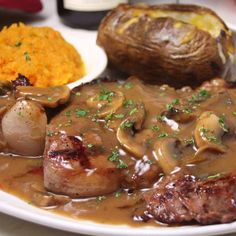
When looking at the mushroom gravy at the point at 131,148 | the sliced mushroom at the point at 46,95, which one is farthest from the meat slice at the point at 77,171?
the sliced mushroom at the point at 46,95

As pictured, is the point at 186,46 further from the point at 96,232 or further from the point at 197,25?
the point at 96,232

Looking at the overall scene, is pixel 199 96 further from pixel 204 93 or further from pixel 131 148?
pixel 131 148

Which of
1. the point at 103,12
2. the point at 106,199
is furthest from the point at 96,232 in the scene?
the point at 103,12

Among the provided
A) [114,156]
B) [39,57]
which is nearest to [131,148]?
[114,156]

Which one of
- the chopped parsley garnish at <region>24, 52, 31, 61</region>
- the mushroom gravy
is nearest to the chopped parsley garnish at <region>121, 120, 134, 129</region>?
the mushroom gravy

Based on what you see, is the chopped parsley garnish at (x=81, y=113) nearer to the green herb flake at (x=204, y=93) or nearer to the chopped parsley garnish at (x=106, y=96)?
the chopped parsley garnish at (x=106, y=96)
